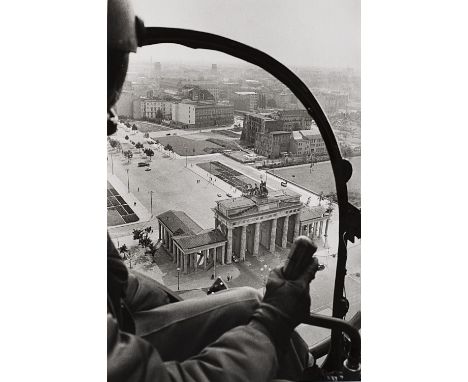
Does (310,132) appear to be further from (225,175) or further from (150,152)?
(150,152)

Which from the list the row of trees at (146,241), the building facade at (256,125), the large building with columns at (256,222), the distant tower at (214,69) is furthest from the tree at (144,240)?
the distant tower at (214,69)

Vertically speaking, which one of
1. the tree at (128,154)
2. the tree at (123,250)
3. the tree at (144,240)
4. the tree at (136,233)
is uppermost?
the tree at (128,154)

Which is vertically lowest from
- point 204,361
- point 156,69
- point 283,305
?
point 204,361

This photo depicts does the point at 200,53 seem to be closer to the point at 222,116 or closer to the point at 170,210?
the point at 222,116

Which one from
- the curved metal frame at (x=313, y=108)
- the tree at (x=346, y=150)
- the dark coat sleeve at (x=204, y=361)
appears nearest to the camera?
the dark coat sleeve at (x=204, y=361)

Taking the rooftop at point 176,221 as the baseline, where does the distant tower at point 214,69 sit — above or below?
above

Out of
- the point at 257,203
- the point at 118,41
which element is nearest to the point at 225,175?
the point at 257,203

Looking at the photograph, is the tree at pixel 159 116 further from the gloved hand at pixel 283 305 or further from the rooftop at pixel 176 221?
the gloved hand at pixel 283 305
